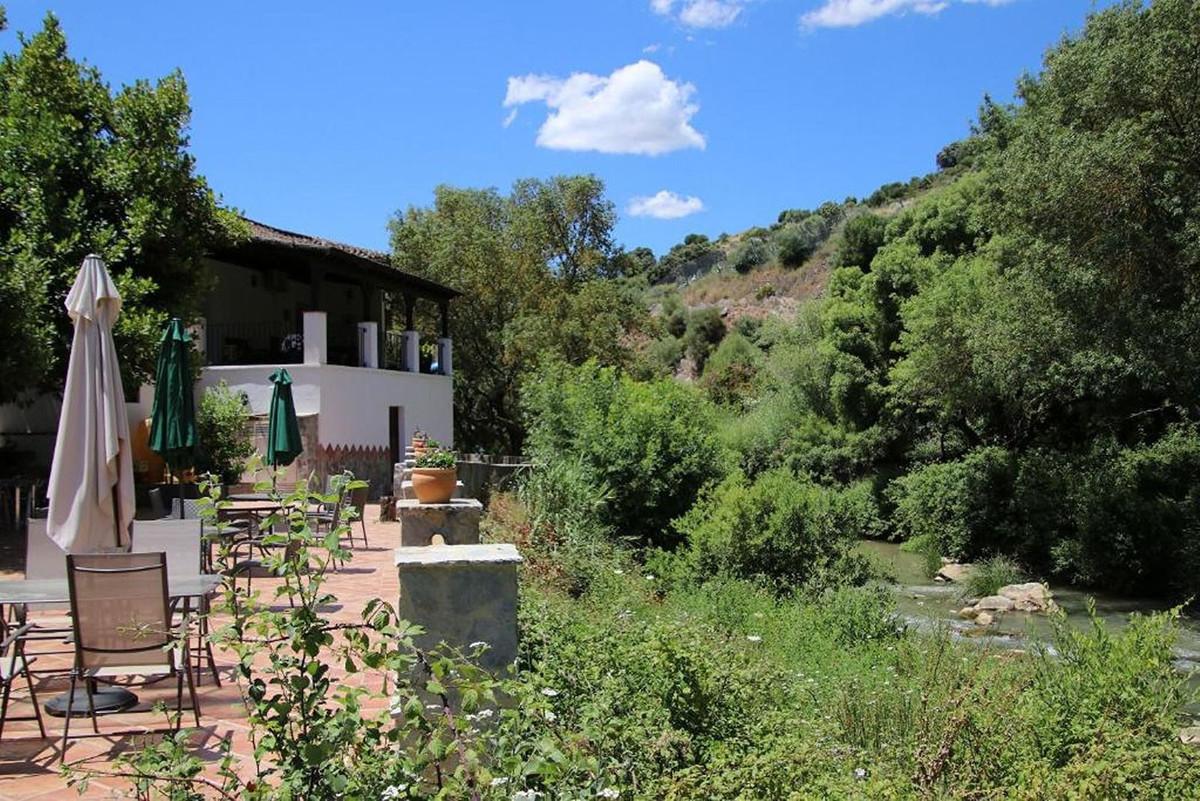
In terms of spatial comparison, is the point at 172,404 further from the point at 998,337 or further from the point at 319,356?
the point at 998,337

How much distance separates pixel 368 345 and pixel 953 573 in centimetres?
1364

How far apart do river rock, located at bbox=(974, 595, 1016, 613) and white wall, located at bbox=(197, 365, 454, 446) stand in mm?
13017

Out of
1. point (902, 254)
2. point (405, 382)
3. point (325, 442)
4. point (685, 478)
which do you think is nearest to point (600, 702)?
point (685, 478)

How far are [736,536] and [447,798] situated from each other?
8.12 m

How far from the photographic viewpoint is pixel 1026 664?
5.57 metres

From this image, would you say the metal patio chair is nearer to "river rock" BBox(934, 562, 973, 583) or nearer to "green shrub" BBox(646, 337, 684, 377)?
"river rock" BBox(934, 562, 973, 583)

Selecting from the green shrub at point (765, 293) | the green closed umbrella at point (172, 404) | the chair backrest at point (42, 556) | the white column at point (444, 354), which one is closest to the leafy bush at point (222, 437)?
the green closed umbrella at point (172, 404)

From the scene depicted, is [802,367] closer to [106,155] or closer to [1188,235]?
[1188,235]

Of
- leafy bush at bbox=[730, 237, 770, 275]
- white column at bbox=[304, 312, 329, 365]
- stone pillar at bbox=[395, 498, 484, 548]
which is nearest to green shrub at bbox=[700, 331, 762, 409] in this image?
leafy bush at bbox=[730, 237, 770, 275]

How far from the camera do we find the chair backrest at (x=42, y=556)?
20.1 feet

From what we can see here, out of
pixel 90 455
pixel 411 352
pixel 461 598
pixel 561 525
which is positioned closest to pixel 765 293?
pixel 411 352

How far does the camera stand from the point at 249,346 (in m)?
21.0

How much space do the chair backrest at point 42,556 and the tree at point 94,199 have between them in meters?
5.09

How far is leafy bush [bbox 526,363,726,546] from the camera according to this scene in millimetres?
12133
